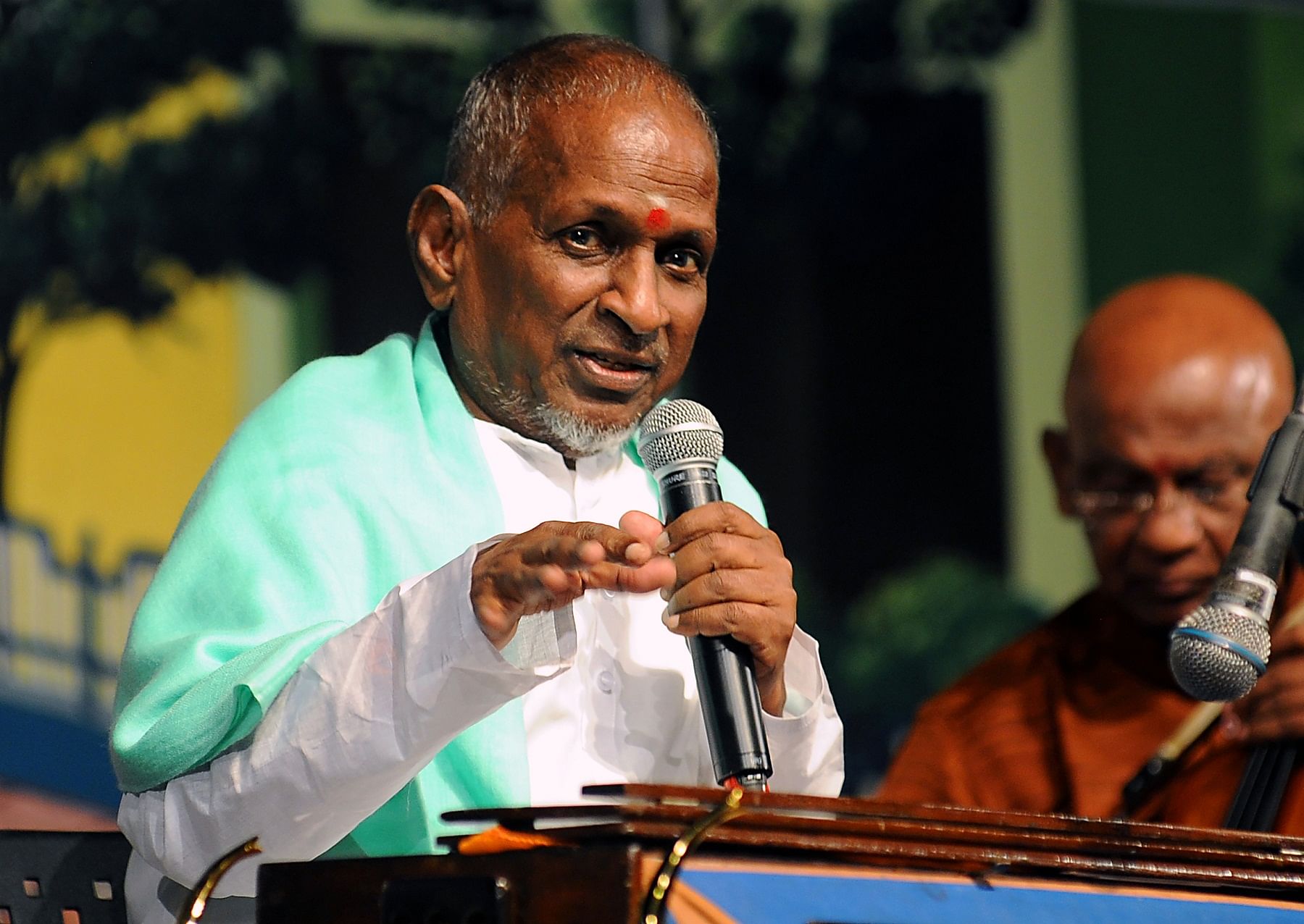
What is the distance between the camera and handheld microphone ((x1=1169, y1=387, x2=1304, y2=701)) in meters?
1.68

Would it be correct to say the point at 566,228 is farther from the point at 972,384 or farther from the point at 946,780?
the point at 972,384

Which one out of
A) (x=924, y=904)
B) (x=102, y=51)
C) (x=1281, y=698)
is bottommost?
(x=924, y=904)

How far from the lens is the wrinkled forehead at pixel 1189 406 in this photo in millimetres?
3068

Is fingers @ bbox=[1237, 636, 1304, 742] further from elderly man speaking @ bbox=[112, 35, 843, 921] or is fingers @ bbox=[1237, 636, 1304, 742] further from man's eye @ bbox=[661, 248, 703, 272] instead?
man's eye @ bbox=[661, 248, 703, 272]

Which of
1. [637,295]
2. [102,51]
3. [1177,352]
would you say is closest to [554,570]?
[637,295]

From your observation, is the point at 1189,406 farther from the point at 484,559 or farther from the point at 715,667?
the point at 484,559

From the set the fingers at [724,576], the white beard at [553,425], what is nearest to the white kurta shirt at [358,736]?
the fingers at [724,576]

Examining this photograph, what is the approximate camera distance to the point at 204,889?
4.66 feet

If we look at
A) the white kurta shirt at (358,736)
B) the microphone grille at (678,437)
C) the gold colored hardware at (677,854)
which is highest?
the microphone grille at (678,437)

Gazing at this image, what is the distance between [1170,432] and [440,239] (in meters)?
1.45

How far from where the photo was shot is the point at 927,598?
4.30 m

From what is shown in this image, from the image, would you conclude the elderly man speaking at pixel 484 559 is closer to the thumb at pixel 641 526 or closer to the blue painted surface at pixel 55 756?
the thumb at pixel 641 526

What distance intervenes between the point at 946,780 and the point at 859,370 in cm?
136

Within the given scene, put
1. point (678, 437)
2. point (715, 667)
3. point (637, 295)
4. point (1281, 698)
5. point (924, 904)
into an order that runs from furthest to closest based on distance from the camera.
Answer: point (1281, 698) → point (637, 295) → point (678, 437) → point (715, 667) → point (924, 904)
